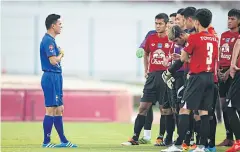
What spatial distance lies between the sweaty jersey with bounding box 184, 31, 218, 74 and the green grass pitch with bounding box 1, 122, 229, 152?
1.59 metres

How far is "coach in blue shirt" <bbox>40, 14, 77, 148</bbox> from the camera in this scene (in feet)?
42.2

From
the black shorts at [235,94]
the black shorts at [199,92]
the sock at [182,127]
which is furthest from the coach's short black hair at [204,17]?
the sock at [182,127]

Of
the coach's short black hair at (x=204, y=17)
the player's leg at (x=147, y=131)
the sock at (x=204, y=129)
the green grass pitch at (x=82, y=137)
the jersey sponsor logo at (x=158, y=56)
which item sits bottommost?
the green grass pitch at (x=82, y=137)

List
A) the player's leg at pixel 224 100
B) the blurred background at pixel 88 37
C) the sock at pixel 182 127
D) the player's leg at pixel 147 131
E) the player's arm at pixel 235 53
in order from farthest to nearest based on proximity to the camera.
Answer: the blurred background at pixel 88 37 < the player's leg at pixel 147 131 < the player's leg at pixel 224 100 < the player's arm at pixel 235 53 < the sock at pixel 182 127

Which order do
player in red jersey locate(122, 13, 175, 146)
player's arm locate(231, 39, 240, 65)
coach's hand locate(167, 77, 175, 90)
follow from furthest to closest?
1. player in red jersey locate(122, 13, 175, 146)
2. coach's hand locate(167, 77, 175, 90)
3. player's arm locate(231, 39, 240, 65)

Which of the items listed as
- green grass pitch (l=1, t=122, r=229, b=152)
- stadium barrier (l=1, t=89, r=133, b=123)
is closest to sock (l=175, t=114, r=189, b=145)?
Answer: green grass pitch (l=1, t=122, r=229, b=152)

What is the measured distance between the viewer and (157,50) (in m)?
13.5

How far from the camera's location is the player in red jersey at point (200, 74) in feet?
37.4

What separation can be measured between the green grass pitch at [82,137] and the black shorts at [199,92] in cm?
118

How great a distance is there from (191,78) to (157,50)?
2088 mm

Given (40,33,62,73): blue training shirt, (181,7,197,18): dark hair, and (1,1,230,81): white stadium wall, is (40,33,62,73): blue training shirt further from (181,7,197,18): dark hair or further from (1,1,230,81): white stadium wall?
(1,1,230,81): white stadium wall

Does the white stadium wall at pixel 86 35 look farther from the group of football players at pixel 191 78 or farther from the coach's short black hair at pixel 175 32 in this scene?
the coach's short black hair at pixel 175 32

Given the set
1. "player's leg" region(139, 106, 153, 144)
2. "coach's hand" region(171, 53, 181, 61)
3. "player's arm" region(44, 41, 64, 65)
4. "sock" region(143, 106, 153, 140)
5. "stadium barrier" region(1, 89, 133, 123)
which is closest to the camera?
"coach's hand" region(171, 53, 181, 61)

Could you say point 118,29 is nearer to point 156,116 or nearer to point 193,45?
point 156,116
